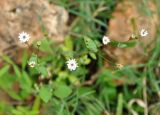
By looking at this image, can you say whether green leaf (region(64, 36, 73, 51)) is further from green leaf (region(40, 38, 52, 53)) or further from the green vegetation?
green leaf (region(40, 38, 52, 53))

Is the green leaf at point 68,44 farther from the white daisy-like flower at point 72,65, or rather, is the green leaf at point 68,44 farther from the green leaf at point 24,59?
the white daisy-like flower at point 72,65

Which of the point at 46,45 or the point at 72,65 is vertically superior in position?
the point at 46,45

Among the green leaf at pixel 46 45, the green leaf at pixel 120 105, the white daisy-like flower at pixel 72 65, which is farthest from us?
the green leaf at pixel 120 105

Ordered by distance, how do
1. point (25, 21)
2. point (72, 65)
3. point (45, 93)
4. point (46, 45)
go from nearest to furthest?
point (72, 65) → point (45, 93) → point (46, 45) → point (25, 21)

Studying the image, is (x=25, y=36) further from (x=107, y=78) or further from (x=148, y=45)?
(x=148, y=45)

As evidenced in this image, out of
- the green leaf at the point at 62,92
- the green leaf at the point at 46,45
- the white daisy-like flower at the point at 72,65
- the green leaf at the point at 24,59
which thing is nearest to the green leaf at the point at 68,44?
the green leaf at the point at 46,45

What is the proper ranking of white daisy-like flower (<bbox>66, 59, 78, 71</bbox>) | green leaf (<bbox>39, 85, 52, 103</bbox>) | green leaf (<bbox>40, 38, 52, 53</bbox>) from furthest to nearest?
green leaf (<bbox>40, 38, 52, 53</bbox>) → green leaf (<bbox>39, 85, 52, 103</bbox>) → white daisy-like flower (<bbox>66, 59, 78, 71</bbox>)

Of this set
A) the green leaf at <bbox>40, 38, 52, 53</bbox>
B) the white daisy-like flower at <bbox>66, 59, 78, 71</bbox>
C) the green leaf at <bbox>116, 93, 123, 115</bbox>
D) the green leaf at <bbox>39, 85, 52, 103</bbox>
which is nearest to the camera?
the white daisy-like flower at <bbox>66, 59, 78, 71</bbox>

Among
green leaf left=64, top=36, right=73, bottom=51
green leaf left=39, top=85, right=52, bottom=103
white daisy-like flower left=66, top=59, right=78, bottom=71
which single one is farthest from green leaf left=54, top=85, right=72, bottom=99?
green leaf left=64, top=36, right=73, bottom=51

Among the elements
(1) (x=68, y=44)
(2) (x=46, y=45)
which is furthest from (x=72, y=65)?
(1) (x=68, y=44)

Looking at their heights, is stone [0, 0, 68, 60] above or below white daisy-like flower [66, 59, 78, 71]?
above

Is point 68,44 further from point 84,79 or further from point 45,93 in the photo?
point 45,93
